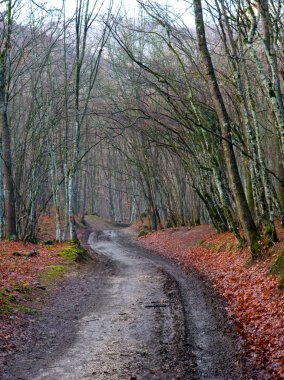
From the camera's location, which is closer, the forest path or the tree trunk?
the forest path

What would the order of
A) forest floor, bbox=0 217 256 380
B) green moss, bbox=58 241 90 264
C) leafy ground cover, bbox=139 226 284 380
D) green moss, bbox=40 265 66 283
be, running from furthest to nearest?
green moss, bbox=58 241 90 264 → green moss, bbox=40 265 66 283 → leafy ground cover, bbox=139 226 284 380 → forest floor, bbox=0 217 256 380

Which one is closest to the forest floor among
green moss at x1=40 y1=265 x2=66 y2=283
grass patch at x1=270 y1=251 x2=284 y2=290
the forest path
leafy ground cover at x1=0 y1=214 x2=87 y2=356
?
the forest path

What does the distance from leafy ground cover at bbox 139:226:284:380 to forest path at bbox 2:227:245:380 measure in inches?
14.3

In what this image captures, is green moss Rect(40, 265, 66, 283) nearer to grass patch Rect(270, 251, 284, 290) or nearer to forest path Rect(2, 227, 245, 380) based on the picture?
forest path Rect(2, 227, 245, 380)

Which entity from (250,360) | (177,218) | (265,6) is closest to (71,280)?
(250,360)

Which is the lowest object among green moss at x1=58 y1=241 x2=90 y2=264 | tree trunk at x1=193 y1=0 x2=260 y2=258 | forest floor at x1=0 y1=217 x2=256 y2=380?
forest floor at x1=0 y1=217 x2=256 y2=380

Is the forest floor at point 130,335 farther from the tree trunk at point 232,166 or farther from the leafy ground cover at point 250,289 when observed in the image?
the tree trunk at point 232,166

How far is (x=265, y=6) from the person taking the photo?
12.0 m

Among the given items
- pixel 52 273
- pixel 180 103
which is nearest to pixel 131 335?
pixel 52 273

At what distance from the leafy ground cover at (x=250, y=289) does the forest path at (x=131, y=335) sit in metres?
0.36

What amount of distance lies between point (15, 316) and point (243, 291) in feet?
17.0

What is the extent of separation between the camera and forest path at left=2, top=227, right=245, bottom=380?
20.3 ft

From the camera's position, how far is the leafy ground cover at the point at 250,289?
6492 millimetres

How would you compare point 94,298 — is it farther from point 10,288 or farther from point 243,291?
point 243,291
